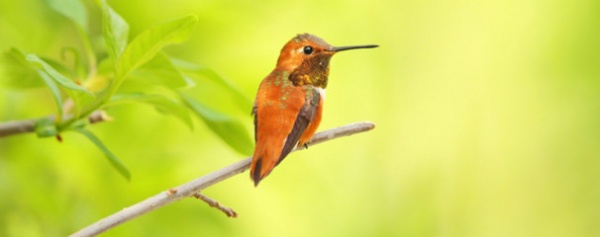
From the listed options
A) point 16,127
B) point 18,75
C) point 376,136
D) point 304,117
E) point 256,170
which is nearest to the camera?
point 256,170

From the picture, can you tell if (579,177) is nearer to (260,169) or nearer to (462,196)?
(462,196)

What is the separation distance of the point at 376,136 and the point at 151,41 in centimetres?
127

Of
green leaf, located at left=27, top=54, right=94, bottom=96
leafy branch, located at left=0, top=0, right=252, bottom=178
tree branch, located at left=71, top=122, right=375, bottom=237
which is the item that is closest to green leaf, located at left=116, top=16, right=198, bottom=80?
leafy branch, located at left=0, top=0, right=252, bottom=178

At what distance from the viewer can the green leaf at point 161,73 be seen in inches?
41.4

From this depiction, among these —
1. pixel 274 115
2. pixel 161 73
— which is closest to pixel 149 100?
pixel 161 73

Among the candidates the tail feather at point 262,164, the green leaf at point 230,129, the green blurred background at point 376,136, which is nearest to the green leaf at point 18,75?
the green blurred background at point 376,136

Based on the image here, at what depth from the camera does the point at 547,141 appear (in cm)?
276

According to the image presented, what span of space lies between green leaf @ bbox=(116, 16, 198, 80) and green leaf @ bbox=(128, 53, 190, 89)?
0.03 meters

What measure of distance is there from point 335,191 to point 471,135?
1.15 ft

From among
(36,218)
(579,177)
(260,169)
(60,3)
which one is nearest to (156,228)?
(36,218)

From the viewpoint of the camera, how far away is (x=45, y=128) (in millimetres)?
1062

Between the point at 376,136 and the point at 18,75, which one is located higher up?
the point at 18,75

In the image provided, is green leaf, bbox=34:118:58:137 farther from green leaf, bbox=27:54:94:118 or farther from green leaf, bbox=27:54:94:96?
green leaf, bbox=27:54:94:96

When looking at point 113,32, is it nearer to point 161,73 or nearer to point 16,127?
point 161,73
